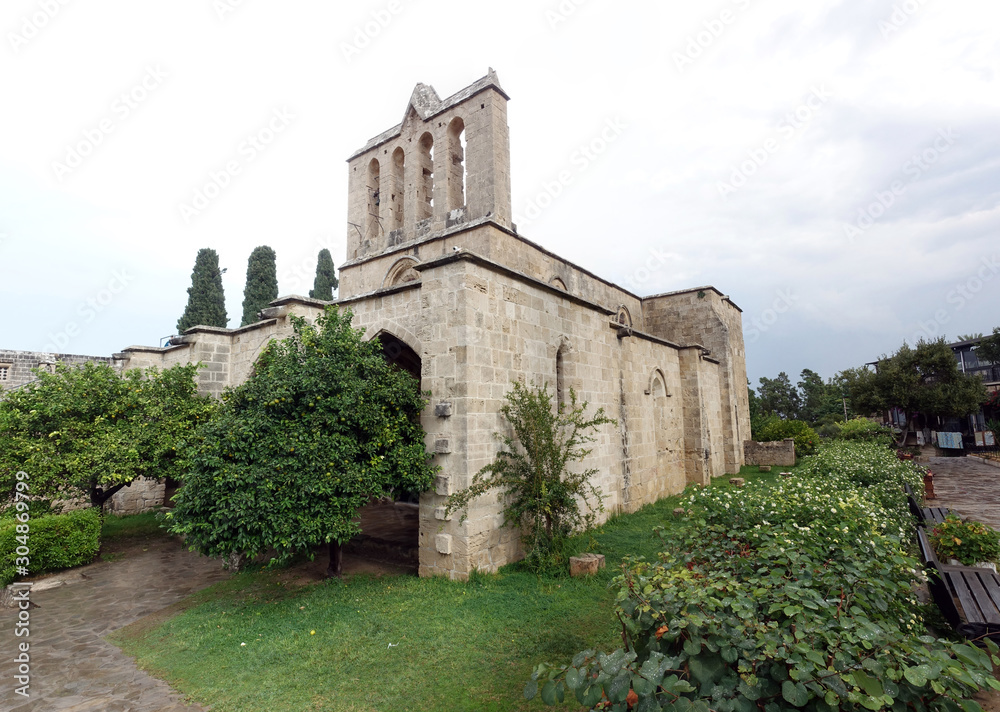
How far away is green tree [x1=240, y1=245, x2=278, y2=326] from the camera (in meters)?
27.2

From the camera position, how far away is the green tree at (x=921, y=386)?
22188 millimetres

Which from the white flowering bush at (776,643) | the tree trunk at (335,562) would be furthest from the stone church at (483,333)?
the white flowering bush at (776,643)

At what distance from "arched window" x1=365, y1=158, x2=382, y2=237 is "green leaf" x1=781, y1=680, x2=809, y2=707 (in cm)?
1674

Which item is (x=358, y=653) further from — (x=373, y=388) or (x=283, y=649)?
(x=373, y=388)

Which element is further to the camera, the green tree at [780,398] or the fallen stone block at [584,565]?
the green tree at [780,398]

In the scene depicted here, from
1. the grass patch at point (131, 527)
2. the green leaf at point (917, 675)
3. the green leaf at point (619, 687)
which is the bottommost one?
the grass patch at point (131, 527)

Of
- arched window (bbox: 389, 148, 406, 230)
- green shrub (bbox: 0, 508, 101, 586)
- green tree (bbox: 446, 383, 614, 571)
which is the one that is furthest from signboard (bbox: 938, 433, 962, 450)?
green shrub (bbox: 0, 508, 101, 586)

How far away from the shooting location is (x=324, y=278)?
30609 millimetres

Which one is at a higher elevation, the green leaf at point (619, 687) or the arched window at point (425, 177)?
the arched window at point (425, 177)

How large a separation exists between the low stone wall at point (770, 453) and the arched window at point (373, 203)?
17.0 m

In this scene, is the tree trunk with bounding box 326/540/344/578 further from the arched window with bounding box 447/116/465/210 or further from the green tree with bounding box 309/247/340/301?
the green tree with bounding box 309/247/340/301

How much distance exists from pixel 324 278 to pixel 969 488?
31004 mm

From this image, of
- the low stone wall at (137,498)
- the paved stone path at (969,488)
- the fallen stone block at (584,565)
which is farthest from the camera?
the low stone wall at (137,498)

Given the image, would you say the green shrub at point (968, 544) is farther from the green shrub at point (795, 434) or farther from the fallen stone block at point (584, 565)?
the green shrub at point (795, 434)
